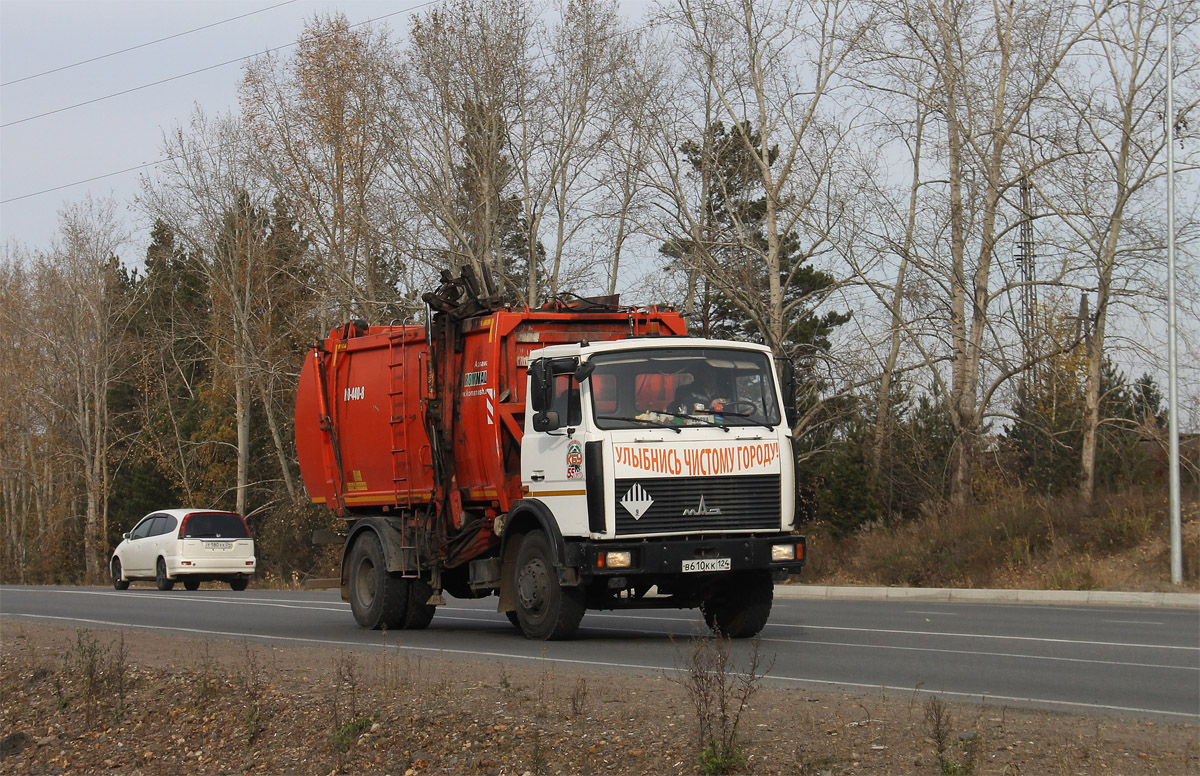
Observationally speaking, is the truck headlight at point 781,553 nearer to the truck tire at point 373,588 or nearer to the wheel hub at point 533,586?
the wheel hub at point 533,586

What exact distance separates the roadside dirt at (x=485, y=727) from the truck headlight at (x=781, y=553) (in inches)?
80.3

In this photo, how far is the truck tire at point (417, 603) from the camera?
15.4m

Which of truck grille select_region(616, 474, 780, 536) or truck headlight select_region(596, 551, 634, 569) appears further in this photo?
truck grille select_region(616, 474, 780, 536)

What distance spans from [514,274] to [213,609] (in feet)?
73.2

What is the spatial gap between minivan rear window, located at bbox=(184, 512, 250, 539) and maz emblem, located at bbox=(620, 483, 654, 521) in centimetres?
1767

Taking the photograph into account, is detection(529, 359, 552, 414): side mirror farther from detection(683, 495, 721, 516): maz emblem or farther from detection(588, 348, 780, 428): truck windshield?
detection(683, 495, 721, 516): maz emblem

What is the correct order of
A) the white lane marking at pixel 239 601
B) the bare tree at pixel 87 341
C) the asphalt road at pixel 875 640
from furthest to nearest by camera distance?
the bare tree at pixel 87 341, the white lane marking at pixel 239 601, the asphalt road at pixel 875 640

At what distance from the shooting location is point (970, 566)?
23.7 metres

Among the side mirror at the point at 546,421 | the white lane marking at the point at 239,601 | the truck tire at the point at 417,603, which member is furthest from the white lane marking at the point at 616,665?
the white lane marking at the point at 239,601

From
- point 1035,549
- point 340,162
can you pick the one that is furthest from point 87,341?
point 1035,549

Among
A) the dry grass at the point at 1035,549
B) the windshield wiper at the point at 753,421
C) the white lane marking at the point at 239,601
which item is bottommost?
the white lane marking at the point at 239,601

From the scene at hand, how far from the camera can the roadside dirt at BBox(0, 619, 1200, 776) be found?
6.97 meters

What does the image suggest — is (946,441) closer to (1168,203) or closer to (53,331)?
(1168,203)

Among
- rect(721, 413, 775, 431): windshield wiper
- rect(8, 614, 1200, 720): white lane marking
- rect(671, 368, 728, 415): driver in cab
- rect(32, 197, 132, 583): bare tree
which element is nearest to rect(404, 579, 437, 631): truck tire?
rect(8, 614, 1200, 720): white lane marking
